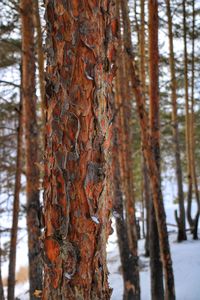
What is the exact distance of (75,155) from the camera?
1583 mm

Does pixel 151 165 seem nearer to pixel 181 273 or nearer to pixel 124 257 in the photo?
pixel 124 257

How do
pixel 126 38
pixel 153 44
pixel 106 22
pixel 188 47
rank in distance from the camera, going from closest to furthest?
1. pixel 106 22
2. pixel 126 38
3. pixel 153 44
4. pixel 188 47

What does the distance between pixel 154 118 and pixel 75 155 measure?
176 inches

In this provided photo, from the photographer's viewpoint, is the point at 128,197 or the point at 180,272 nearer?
the point at 128,197

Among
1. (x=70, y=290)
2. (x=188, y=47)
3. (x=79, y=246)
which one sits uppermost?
(x=188, y=47)

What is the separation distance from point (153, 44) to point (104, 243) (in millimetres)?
4611

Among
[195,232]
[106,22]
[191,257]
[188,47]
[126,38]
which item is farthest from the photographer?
[188,47]

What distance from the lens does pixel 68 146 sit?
1.59 m

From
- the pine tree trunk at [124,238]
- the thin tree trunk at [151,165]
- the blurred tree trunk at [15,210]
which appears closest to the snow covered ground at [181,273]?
the pine tree trunk at [124,238]

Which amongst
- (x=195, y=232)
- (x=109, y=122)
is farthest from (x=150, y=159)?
(x=195, y=232)

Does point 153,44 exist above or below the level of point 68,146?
above

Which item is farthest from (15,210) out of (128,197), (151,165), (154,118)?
(154,118)

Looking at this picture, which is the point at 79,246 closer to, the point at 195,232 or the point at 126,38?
the point at 126,38

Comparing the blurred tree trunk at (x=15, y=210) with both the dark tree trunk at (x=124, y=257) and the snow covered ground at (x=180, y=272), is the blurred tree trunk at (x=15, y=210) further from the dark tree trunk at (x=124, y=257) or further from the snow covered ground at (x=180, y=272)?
the dark tree trunk at (x=124, y=257)
